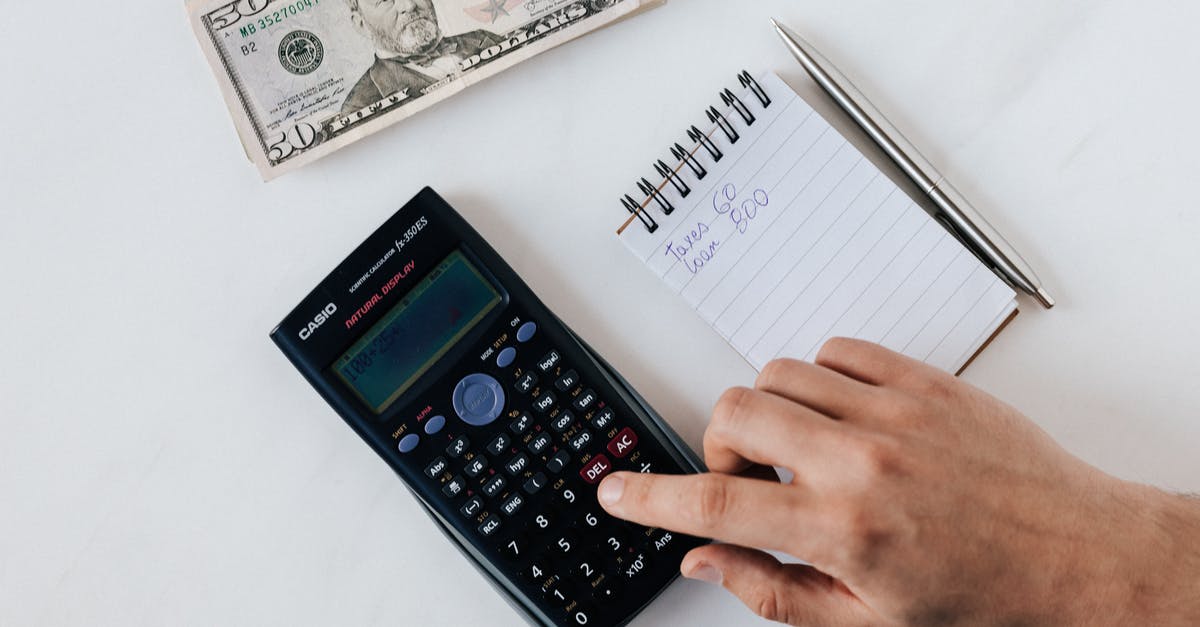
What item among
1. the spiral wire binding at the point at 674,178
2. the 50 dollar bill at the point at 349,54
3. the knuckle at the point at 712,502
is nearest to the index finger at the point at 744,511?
the knuckle at the point at 712,502

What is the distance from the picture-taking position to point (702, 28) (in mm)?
668

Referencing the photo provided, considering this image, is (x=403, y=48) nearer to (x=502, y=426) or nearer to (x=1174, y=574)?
(x=502, y=426)

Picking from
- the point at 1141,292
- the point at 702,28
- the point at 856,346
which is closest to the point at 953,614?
the point at 856,346

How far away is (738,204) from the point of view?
0.65 m

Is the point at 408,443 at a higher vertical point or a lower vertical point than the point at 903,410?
higher

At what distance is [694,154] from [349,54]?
0.82 ft

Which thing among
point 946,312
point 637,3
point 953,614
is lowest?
point 953,614

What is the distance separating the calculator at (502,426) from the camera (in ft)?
2.03

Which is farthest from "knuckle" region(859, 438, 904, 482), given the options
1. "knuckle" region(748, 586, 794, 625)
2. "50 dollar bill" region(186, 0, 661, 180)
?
"50 dollar bill" region(186, 0, 661, 180)

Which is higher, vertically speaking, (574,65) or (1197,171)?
(574,65)

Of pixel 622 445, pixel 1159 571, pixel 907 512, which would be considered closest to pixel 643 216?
pixel 622 445

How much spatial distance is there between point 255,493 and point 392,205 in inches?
8.7

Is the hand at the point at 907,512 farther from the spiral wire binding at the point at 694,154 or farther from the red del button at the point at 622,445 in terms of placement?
the spiral wire binding at the point at 694,154

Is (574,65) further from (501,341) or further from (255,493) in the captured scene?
(255,493)
